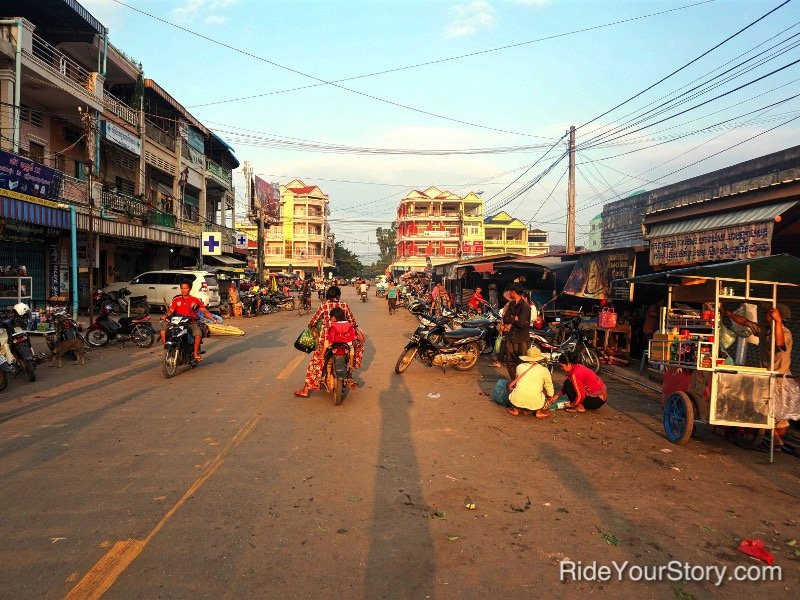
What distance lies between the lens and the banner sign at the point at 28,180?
14289mm

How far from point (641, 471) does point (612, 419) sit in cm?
225

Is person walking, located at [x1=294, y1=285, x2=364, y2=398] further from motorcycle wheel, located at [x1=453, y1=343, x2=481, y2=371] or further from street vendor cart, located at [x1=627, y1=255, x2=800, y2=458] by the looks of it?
street vendor cart, located at [x1=627, y1=255, x2=800, y2=458]

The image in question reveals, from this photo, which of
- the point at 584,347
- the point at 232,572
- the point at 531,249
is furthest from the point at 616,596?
the point at 531,249

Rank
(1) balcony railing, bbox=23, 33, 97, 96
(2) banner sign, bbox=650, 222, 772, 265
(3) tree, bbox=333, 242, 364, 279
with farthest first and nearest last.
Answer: (3) tree, bbox=333, 242, 364, 279 → (1) balcony railing, bbox=23, 33, 97, 96 → (2) banner sign, bbox=650, 222, 772, 265

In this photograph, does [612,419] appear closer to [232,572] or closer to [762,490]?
[762,490]

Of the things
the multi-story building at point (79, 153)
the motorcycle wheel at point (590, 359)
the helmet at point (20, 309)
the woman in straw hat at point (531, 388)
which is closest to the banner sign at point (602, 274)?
the motorcycle wheel at point (590, 359)

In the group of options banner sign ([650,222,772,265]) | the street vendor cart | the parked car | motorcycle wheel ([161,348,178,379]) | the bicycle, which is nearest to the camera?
the street vendor cart

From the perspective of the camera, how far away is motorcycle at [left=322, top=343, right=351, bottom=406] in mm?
7621

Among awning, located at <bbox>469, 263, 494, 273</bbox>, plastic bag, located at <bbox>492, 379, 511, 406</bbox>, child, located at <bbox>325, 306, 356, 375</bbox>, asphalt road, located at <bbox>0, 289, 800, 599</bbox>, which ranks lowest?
asphalt road, located at <bbox>0, 289, 800, 599</bbox>

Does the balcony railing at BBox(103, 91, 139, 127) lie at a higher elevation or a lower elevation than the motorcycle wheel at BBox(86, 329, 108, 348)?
higher

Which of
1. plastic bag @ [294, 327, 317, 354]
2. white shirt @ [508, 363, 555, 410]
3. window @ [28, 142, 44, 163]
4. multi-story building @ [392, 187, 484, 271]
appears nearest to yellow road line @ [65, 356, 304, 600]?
plastic bag @ [294, 327, 317, 354]

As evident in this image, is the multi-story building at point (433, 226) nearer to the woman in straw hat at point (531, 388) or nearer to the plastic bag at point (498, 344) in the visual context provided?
the plastic bag at point (498, 344)

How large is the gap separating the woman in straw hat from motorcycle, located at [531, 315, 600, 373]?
2031 mm

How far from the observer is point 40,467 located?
4953mm
